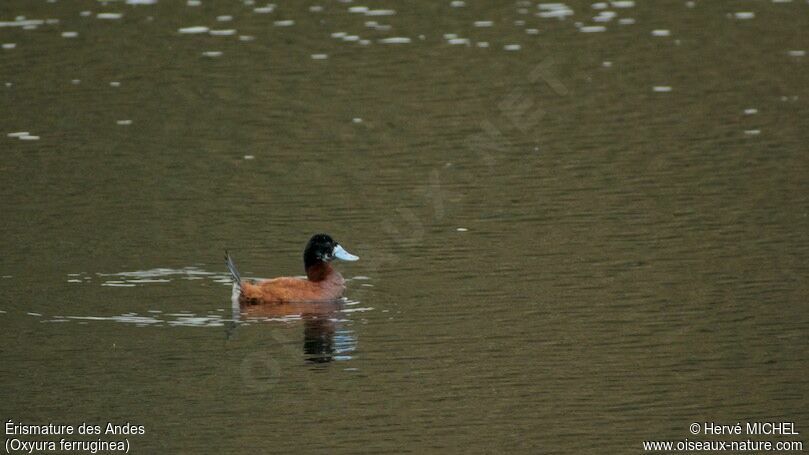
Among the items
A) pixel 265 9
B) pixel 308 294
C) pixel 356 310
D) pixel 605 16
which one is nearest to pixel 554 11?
pixel 605 16

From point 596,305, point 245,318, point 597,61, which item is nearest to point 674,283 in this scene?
point 596,305

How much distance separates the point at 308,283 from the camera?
1605 cm

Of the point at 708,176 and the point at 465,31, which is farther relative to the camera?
the point at 465,31

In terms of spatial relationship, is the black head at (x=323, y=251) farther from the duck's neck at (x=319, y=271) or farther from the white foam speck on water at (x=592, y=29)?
the white foam speck on water at (x=592, y=29)

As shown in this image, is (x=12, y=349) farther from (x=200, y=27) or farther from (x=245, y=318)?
(x=200, y=27)

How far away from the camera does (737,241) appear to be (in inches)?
679

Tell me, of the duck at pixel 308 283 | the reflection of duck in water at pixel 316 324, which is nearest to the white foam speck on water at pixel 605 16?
the duck at pixel 308 283

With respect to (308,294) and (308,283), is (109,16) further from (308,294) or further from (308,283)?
(308,294)

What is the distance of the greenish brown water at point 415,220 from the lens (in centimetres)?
1268

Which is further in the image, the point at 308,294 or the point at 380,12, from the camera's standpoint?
the point at 380,12

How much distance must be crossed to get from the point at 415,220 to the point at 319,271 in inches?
113

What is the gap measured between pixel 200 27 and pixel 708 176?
546 inches

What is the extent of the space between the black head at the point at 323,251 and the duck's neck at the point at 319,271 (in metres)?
0.03

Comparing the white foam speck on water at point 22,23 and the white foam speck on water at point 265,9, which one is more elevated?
the white foam speck on water at point 22,23
